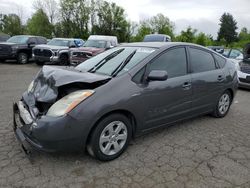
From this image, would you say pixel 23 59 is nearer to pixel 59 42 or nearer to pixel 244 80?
pixel 59 42

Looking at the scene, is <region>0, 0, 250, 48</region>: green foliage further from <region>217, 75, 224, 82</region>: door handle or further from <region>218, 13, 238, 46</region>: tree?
<region>217, 75, 224, 82</region>: door handle

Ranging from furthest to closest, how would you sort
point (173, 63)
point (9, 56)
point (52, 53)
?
point (9, 56), point (52, 53), point (173, 63)

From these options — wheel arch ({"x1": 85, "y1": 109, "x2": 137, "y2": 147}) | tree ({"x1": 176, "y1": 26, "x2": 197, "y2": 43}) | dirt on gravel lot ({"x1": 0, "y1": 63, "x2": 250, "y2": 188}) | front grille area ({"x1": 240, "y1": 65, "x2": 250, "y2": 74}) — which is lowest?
dirt on gravel lot ({"x1": 0, "y1": 63, "x2": 250, "y2": 188})

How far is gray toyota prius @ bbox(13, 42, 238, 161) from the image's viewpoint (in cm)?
277

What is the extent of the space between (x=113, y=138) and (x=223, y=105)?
2.90m

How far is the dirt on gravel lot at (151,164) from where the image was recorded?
2.74m

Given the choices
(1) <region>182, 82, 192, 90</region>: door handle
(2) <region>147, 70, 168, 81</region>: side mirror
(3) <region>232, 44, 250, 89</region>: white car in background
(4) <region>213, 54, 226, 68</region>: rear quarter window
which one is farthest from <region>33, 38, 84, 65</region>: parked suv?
(2) <region>147, 70, 168, 81</region>: side mirror

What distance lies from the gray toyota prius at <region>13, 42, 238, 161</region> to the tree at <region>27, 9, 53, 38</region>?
41347 millimetres

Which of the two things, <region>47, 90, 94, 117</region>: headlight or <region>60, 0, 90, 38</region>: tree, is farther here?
<region>60, 0, 90, 38</region>: tree

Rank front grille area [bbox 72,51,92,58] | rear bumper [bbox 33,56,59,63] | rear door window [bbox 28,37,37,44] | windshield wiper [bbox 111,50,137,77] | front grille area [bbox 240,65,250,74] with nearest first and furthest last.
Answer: windshield wiper [bbox 111,50,137,77] < front grille area [bbox 240,65,250,74] < front grille area [bbox 72,51,92,58] < rear bumper [bbox 33,56,59,63] < rear door window [bbox 28,37,37,44]

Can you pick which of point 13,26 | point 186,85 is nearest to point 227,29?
point 13,26

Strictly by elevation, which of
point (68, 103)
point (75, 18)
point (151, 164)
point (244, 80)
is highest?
point (75, 18)

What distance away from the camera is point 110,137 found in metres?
3.09

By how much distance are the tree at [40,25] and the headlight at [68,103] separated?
4209 centimetres
